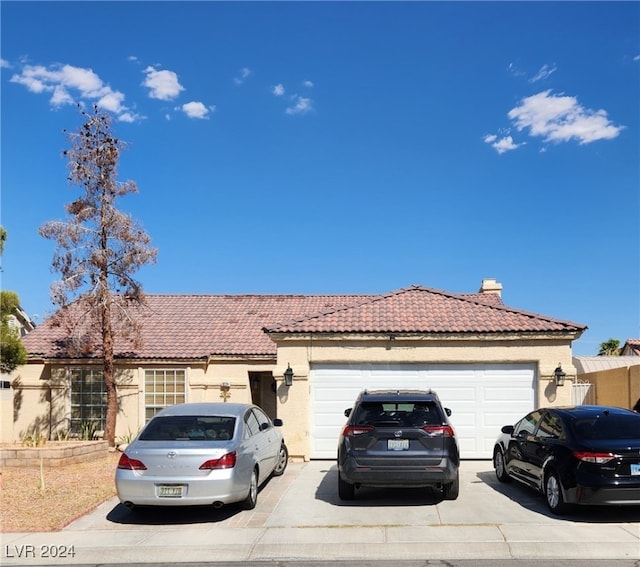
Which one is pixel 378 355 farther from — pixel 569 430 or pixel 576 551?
pixel 576 551

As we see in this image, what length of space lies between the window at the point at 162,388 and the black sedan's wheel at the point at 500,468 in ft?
31.4

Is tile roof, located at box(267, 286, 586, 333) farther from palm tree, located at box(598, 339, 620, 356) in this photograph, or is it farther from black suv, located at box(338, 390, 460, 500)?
palm tree, located at box(598, 339, 620, 356)

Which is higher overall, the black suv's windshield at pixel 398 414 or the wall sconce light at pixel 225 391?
the black suv's windshield at pixel 398 414

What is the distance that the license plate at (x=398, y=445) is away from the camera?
9070mm

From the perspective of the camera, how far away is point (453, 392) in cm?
1452

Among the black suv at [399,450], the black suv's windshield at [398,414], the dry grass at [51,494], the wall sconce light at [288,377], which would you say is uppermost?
the wall sconce light at [288,377]

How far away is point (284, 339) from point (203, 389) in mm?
4628

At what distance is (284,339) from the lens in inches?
580

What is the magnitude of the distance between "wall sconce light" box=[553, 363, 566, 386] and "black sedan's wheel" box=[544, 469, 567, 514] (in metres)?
5.44

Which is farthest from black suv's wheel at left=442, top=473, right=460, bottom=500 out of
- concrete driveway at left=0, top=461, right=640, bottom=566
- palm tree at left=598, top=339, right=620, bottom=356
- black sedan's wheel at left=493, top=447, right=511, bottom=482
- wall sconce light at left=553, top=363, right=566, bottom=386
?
palm tree at left=598, top=339, right=620, bottom=356

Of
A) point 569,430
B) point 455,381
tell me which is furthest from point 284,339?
point 569,430

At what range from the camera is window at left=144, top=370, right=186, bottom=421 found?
18312 millimetres

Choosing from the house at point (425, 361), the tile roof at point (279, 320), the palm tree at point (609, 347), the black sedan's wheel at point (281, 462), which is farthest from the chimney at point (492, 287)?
the palm tree at point (609, 347)

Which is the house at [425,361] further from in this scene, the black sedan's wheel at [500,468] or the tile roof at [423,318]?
the black sedan's wheel at [500,468]
